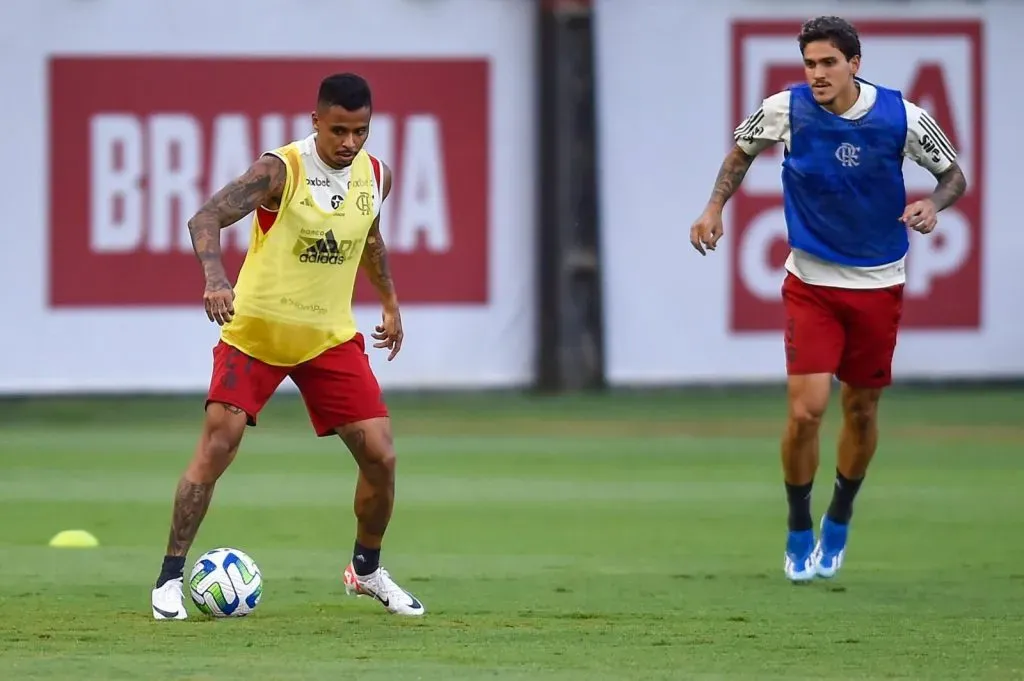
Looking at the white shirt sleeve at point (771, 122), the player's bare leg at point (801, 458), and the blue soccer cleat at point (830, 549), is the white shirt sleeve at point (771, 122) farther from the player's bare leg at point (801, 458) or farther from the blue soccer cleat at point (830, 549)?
the blue soccer cleat at point (830, 549)

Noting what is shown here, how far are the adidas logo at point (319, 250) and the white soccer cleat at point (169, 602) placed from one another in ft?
4.26

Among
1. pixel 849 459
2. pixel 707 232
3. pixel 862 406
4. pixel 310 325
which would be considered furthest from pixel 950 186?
pixel 310 325

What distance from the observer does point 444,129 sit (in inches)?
692

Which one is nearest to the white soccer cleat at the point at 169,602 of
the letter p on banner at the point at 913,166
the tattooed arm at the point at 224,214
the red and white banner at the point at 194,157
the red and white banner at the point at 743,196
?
the tattooed arm at the point at 224,214

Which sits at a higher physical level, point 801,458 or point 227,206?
point 227,206

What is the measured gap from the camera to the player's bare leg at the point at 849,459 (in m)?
9.03

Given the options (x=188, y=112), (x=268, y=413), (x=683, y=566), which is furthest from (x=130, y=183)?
(x=683, y=566)

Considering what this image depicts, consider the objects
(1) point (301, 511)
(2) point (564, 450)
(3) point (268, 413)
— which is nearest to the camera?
(1) point (301, 511)

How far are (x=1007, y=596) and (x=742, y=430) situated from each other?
7194 mm

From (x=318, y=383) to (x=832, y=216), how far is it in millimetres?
2483

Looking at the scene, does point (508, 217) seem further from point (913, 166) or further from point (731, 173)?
point (731, 173)

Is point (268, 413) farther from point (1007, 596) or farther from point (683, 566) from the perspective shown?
point (1007, 596)

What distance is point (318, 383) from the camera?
7.75 m

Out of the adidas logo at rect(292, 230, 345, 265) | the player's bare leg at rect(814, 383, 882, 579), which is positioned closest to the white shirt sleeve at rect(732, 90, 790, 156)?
the player's bare leg at rect(814, 383, 882, 579)
